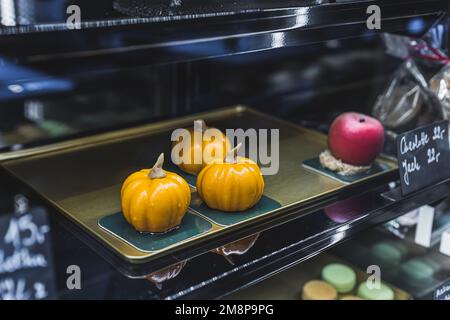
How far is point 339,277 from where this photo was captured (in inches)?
52.9

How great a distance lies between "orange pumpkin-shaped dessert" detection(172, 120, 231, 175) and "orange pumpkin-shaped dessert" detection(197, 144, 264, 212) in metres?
0.10

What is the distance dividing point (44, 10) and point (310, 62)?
4.64ft

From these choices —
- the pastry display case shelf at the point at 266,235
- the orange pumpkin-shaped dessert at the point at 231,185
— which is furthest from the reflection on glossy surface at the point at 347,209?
the orange pumpkin-shaped dessert at the point at 231,185

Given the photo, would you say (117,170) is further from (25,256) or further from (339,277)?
(339,277)

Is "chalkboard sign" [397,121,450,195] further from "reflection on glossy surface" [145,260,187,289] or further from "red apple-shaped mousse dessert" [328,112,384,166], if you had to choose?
"reflection on glossy surface" [145,260,187,289]

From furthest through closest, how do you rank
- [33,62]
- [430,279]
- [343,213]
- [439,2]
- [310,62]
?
[310,62] < [430,279] < [439,2] < [343,213] < [33,62]

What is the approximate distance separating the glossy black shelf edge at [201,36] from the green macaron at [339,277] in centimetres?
54

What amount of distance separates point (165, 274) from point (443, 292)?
30.2 inches

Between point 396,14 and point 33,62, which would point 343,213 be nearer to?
point 396,14

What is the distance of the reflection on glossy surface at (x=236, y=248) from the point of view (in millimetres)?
934

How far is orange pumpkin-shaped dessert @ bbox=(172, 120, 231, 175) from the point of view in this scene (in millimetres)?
1136

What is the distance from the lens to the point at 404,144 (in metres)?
1.13

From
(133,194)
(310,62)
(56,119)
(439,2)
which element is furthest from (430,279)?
(56,119)

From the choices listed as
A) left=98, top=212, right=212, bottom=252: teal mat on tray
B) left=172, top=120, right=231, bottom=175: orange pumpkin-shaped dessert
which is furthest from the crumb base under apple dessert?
left=98, top=212, right=212, bottom=252: teal mat on tray
